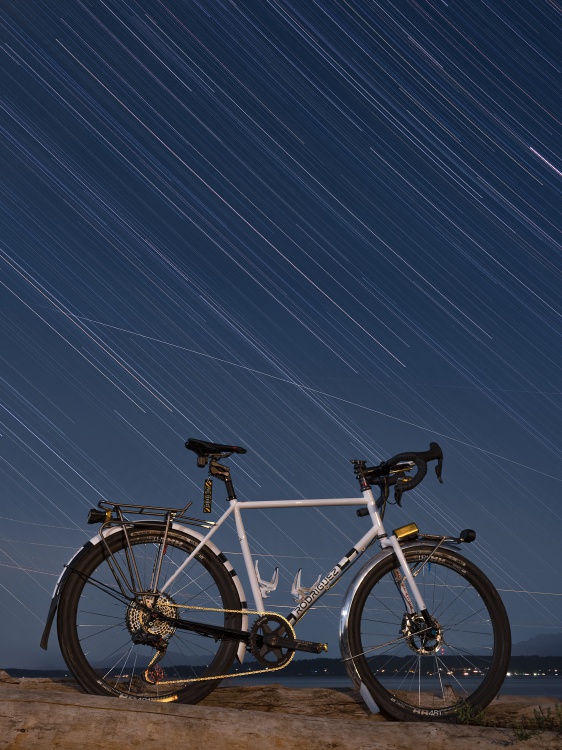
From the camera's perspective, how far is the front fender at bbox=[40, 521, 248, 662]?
17.0 ft

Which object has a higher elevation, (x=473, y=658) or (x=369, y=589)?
(x=369, y=589)

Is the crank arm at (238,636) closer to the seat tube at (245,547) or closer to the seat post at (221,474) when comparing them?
the seat tube at (245,547)

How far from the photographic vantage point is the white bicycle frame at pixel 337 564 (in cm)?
545

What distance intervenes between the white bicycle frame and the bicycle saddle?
0.36 m

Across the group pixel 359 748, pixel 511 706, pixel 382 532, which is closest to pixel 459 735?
A: pixel 359 748

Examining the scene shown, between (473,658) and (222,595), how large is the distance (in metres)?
1.79

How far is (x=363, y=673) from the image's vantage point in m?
5.36

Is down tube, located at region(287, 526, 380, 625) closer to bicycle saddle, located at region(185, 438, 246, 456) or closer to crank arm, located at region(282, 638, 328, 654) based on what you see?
crank arm, located at region(282, 638, 328, 654)

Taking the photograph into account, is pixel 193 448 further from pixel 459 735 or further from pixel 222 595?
pixel 459 735

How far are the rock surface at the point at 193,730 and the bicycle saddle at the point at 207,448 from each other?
1.76 meters

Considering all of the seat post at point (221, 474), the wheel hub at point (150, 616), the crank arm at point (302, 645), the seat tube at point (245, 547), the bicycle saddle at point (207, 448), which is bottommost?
the crank arm at point (302, 645)

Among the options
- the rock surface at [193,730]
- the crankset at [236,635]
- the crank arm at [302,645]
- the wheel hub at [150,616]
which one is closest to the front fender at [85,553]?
the crankset at [236,635]

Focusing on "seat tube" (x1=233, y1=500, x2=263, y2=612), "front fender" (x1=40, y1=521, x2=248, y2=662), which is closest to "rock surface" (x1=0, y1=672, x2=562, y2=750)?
"front fender" (x1=40, y1=521, x2=248, y2=662)

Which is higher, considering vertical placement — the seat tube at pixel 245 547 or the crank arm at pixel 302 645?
the seat tube at pixel 245 547
